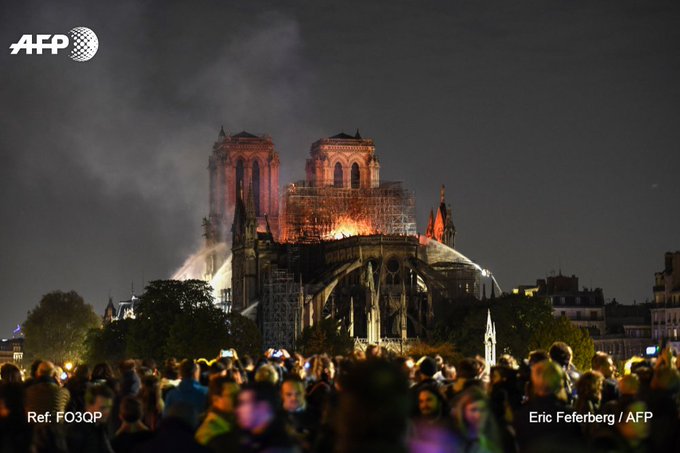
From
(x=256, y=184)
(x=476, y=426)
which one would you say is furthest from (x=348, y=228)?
(x=476, y=426)

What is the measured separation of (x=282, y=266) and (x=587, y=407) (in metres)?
121

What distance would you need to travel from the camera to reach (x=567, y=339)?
108688mm

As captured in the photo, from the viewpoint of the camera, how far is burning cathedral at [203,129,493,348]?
12988cm

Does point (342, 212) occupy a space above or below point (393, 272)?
above

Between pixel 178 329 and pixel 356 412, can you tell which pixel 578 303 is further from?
pixel 356 412

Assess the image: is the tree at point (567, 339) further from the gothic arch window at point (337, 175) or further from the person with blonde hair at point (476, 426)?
the person with blonde hair at point (476, 426)

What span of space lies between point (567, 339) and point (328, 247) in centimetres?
3659

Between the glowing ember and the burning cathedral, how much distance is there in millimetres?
90

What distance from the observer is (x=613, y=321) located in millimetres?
159500

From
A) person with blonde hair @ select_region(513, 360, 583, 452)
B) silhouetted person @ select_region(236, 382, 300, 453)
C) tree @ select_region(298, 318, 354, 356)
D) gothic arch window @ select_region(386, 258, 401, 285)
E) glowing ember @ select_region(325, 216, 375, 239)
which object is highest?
glowing ember @ select_region(325, 216, 375, 239)

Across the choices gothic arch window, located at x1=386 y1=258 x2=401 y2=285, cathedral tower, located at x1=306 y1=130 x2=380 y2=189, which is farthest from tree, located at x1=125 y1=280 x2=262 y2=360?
cathedral tower, located at x1=306 y1=130 x2=380 y2=189

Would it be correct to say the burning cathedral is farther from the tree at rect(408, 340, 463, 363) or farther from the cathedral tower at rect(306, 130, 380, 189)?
the tree at rect(408, 340, 463, 363)

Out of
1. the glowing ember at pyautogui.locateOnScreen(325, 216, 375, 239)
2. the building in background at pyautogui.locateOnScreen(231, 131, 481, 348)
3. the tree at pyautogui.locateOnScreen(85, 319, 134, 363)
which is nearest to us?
the tree at pyautogui.locateOnScreen(85, 319, 134, 363)

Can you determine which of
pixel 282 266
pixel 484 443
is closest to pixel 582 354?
pixel 282 266
